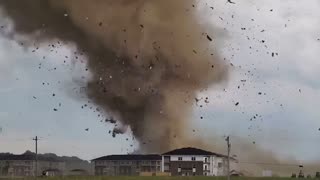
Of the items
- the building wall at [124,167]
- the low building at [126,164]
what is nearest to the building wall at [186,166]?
the low building at [126,164]

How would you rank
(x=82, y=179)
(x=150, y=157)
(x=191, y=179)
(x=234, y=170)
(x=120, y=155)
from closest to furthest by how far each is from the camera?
(x=82, y=179) → (x=191, y=179) → (x=234, y=170) → (x=150, y=157) → (x=120, y=155)

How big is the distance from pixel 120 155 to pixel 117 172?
8.55 metres

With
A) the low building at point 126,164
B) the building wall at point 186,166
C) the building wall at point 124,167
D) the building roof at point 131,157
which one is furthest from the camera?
the building wall at point 124,167

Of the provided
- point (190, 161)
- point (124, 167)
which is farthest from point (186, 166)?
point (124, 167)

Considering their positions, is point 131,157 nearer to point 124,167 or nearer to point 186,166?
point 124,167

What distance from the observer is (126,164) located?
611 feet

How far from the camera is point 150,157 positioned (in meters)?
176

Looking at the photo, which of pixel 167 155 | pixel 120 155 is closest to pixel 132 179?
pixel 167 155

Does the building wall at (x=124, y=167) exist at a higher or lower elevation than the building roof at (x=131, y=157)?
lower

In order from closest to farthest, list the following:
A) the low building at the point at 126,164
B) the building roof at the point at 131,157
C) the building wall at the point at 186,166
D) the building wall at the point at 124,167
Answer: the building wall at the point at 186,166 → the building roof at the point at 131,157 → the low building at the point at 126,164 → the building wall at the point at 124,167

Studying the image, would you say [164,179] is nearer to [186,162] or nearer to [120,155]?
[186,162]

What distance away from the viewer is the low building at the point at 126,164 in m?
176

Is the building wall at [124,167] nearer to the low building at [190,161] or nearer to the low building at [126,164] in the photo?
the low building at [126,164]

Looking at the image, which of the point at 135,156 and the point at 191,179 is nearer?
the point at 191,179
